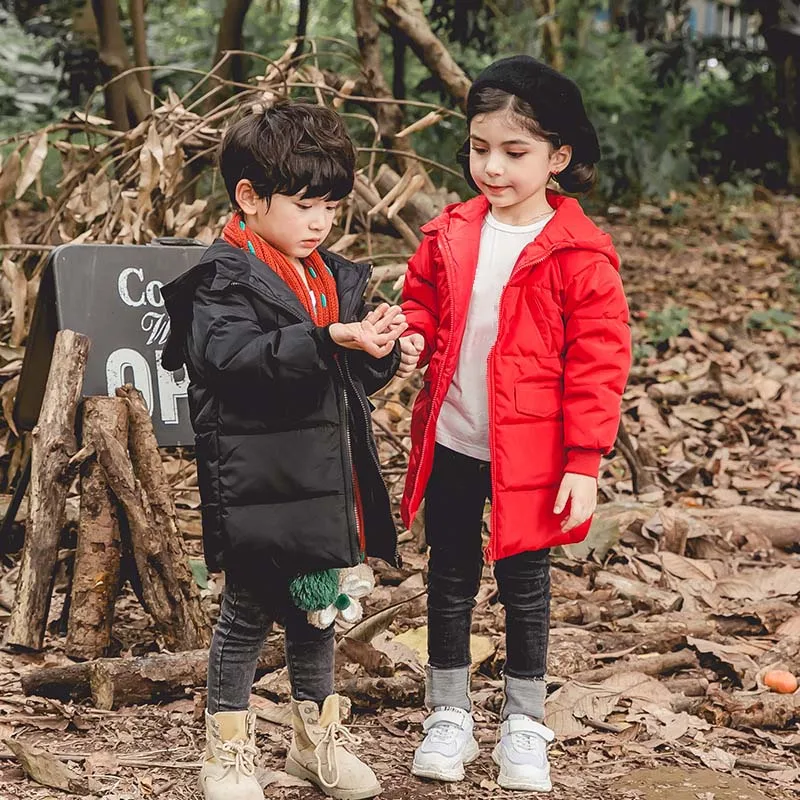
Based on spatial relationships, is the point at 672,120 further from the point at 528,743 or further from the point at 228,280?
the point at 228,280

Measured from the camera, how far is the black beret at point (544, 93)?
8.16 ft

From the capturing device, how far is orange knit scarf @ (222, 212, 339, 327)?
7.77 feet

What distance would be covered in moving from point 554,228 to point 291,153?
0.61 meters

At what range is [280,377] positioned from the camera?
2207 millimetres

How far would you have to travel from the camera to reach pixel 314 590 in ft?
7.89

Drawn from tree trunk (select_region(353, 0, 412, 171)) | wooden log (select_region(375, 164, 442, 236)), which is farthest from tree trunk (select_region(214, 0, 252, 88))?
wooden log (select_region(375, 164, 442, 236))

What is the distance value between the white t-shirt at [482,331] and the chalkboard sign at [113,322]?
1115mm

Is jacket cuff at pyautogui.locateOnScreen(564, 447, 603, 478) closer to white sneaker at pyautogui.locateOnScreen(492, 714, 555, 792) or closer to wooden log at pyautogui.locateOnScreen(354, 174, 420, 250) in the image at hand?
white sneaker at pyautogui.locateOnScreen(492, 714, 555, 792)

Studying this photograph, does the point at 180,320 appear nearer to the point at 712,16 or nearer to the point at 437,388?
the point at 437,388

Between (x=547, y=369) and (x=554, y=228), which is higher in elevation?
(x=554, y=228)

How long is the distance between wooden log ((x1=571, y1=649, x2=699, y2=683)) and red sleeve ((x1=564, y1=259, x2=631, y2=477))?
0.97 meters

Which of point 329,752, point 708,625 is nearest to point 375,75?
point 708,625

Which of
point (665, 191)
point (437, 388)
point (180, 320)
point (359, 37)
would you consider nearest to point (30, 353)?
point (180, 320)

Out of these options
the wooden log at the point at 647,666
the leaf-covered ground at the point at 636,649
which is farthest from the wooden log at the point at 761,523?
the wooden log at the point at 647,666
